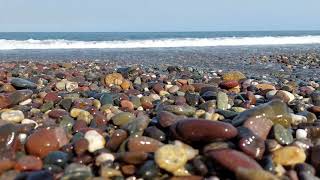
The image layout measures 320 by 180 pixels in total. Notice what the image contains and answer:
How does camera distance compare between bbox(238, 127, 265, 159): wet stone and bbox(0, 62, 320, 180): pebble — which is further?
bbox(238, 127, 265, 159): wet stone

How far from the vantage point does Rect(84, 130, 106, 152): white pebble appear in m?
2.91

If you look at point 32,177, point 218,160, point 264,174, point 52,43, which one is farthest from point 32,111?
point 52,43

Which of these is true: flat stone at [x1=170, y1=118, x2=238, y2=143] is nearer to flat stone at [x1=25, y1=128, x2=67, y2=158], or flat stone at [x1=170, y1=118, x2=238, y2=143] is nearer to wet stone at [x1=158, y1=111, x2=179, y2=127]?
wet stone at [x1=158, y1=111, x2=179, y2=127]

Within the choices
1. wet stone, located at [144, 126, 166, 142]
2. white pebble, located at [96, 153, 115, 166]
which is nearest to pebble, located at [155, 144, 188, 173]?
white pebble, located at [96, 153, 115, 166]

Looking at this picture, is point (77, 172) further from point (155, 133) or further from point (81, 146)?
point (155, 133)

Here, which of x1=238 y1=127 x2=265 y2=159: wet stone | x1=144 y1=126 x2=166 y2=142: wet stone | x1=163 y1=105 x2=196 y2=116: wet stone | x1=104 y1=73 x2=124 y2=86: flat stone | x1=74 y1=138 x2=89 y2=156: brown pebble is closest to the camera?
x1=238 y1=127 x2=265 y2=159: wet stone

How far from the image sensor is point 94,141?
295 cm

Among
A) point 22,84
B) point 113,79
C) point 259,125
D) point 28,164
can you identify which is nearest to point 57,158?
point 28,164

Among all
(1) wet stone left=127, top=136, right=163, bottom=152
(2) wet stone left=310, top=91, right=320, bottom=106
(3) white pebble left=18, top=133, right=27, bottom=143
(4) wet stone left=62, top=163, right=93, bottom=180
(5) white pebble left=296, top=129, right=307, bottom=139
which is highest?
(1) wet stone left=127, top=136, right=163, bottom=152

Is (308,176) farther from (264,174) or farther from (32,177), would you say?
(32,177)

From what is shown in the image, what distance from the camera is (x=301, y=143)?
9.45 feet

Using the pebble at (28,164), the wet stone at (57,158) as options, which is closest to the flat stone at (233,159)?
the wet stone at (57,158)

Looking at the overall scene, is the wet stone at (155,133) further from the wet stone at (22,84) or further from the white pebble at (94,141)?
the wet stone at (22,84)

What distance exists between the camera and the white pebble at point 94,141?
9.53ft
